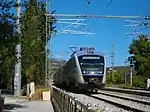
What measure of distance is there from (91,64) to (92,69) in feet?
1.45

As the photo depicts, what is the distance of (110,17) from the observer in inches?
1506

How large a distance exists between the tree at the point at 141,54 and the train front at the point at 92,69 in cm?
4089

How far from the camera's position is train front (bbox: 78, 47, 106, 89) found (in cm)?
3475

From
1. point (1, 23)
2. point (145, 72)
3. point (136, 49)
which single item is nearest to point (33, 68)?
point (1, 23)

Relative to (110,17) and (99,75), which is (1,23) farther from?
(110,17)

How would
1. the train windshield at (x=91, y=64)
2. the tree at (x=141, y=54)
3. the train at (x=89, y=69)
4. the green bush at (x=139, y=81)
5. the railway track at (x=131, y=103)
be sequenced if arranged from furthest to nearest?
the tree at (x=141, y=54), the green bush at (x=139, y=81), the train windshield at (x=91, y=64), the train at (x=89, y=69), the railway track at (x=131, y=103)

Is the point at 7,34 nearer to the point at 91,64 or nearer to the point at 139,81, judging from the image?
the point at 91,64

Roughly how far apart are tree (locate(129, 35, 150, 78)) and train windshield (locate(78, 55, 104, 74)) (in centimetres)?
4091

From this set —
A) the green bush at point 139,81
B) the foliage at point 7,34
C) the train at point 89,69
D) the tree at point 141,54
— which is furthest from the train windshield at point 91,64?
the tree at point 141,54

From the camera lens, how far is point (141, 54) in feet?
277

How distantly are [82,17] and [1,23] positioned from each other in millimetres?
21175

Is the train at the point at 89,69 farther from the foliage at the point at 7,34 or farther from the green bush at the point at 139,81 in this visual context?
the green bush at the point at 139,81

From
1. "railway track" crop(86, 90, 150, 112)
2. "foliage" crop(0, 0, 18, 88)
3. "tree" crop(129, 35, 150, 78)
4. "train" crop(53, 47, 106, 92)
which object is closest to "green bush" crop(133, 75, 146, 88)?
"tree" crop(129, 35, 150, 78)

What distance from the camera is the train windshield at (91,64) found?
3494 centimetres
